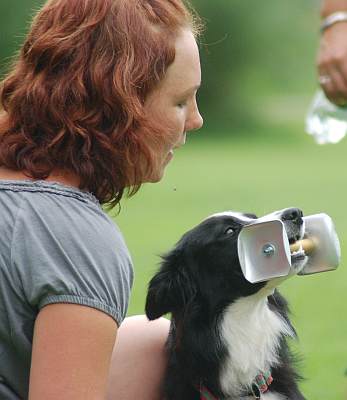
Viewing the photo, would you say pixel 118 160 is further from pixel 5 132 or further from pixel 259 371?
pixel 259 371

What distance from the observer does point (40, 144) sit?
104 inches

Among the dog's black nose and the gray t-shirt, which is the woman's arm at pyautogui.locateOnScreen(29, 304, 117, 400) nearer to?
the gray t-shirt

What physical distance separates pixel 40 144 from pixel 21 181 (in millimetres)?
134

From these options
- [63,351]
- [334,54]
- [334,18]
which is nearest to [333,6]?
[334,18]

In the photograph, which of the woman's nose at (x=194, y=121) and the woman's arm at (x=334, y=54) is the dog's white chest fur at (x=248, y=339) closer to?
Answer: the woman's nose at (x=194, y=121)

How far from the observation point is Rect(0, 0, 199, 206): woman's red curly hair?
2.59 m

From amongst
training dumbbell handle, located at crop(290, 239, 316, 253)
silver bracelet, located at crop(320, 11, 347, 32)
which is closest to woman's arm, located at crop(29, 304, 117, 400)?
silver bracelet, located at crop(320, 11, 347, 32)

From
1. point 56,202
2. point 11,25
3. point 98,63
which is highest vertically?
point 98,63

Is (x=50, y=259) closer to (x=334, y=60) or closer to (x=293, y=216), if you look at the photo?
(x=334, y=60)

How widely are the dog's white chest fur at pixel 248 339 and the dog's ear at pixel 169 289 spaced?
0.20 metres

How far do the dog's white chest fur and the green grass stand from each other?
323 mm

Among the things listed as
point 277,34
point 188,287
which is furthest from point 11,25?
point 188,287

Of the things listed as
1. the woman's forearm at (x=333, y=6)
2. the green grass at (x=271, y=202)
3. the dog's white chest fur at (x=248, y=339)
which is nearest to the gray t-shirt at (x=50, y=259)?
the woman's forearm at (x=333, y=6)

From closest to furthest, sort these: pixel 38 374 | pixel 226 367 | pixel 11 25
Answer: pixel 38 374
pixel 226 367
pixel 11 25
